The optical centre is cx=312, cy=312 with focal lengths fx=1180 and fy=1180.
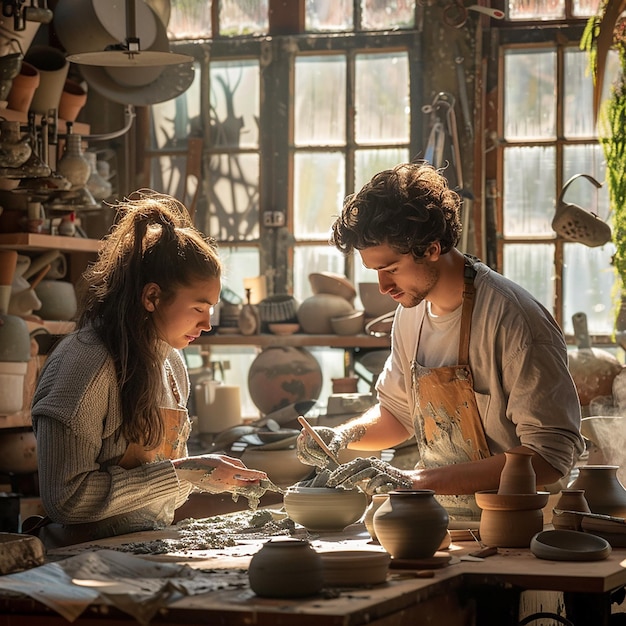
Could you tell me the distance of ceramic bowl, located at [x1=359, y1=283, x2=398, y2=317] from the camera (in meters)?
6.64

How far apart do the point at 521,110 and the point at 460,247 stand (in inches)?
37.3

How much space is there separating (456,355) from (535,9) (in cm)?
380

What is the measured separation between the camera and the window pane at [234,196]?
7.25 metres

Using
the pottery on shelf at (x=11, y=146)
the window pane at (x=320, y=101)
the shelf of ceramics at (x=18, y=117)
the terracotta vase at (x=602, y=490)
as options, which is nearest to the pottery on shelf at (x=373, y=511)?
the terracotta vase at (x=602, y=490)

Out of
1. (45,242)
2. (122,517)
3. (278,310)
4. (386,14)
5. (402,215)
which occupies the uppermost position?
(386,14)

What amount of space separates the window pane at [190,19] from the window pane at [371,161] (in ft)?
4.06

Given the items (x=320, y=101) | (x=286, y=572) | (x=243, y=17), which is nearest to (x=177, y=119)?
(x=243, y=17)

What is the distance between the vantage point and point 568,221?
6418 millimetres

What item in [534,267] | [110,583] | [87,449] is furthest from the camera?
[534,267]

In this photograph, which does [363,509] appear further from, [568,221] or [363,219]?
[568,221]

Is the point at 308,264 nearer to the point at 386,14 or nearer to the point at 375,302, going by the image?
the point at 375,302

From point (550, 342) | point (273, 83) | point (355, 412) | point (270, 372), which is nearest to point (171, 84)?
point (273, 83)

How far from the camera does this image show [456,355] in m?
3.76

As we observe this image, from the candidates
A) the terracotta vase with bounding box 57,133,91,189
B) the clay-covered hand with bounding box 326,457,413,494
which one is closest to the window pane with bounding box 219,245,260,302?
the terracotta vase with bounding box 57,133,91,189
